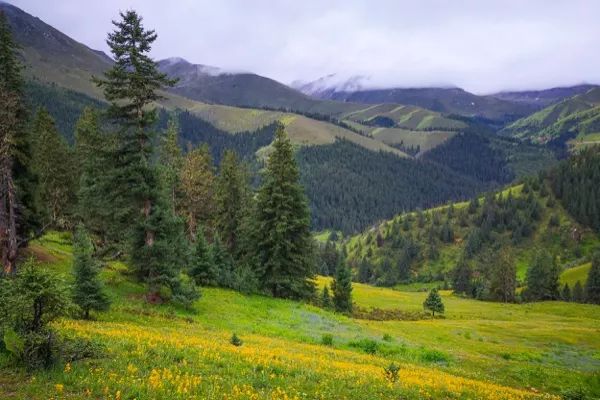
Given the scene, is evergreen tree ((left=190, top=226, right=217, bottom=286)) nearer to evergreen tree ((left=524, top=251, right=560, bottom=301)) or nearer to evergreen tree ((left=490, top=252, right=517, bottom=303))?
evergreen tree ((left=490, top=252, right=517, bottom=303))

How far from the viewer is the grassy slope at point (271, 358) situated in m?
10.8

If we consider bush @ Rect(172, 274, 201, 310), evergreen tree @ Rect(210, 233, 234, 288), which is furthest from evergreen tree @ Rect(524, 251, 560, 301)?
bush @ Rect(172, 274, 201, 310)

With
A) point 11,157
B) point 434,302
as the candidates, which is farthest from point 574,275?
point 11,157

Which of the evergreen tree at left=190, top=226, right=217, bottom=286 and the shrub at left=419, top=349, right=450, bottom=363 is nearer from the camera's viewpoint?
the shrub at left=419, top=349, right=450, bottom=363

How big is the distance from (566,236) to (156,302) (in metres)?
208

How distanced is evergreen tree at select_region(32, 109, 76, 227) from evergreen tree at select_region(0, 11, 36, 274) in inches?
785

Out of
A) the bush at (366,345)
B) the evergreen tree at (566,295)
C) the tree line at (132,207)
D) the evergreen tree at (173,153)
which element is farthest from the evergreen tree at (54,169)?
the evergreen tree at (566,295)

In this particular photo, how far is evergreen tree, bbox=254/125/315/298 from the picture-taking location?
4700 cm

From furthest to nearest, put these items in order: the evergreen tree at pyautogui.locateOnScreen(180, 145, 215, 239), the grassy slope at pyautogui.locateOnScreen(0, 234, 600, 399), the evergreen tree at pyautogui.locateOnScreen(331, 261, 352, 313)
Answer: the evergreen tree at pyautogui.locateOnScreen(180, 145, 215, 239) → the evergreen tree at pyautogui.locateOnScreen(331, 261, 352, 313) → the grassy slope at pyautogui.locateOnScreen(0, 234, 600, 399)

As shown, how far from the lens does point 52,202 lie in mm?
58438

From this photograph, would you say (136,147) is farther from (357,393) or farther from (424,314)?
(424,314)

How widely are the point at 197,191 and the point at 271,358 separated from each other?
165 feet

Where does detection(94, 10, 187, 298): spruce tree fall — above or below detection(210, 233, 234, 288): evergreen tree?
above

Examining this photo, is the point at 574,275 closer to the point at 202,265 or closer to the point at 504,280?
the point at 504,280
